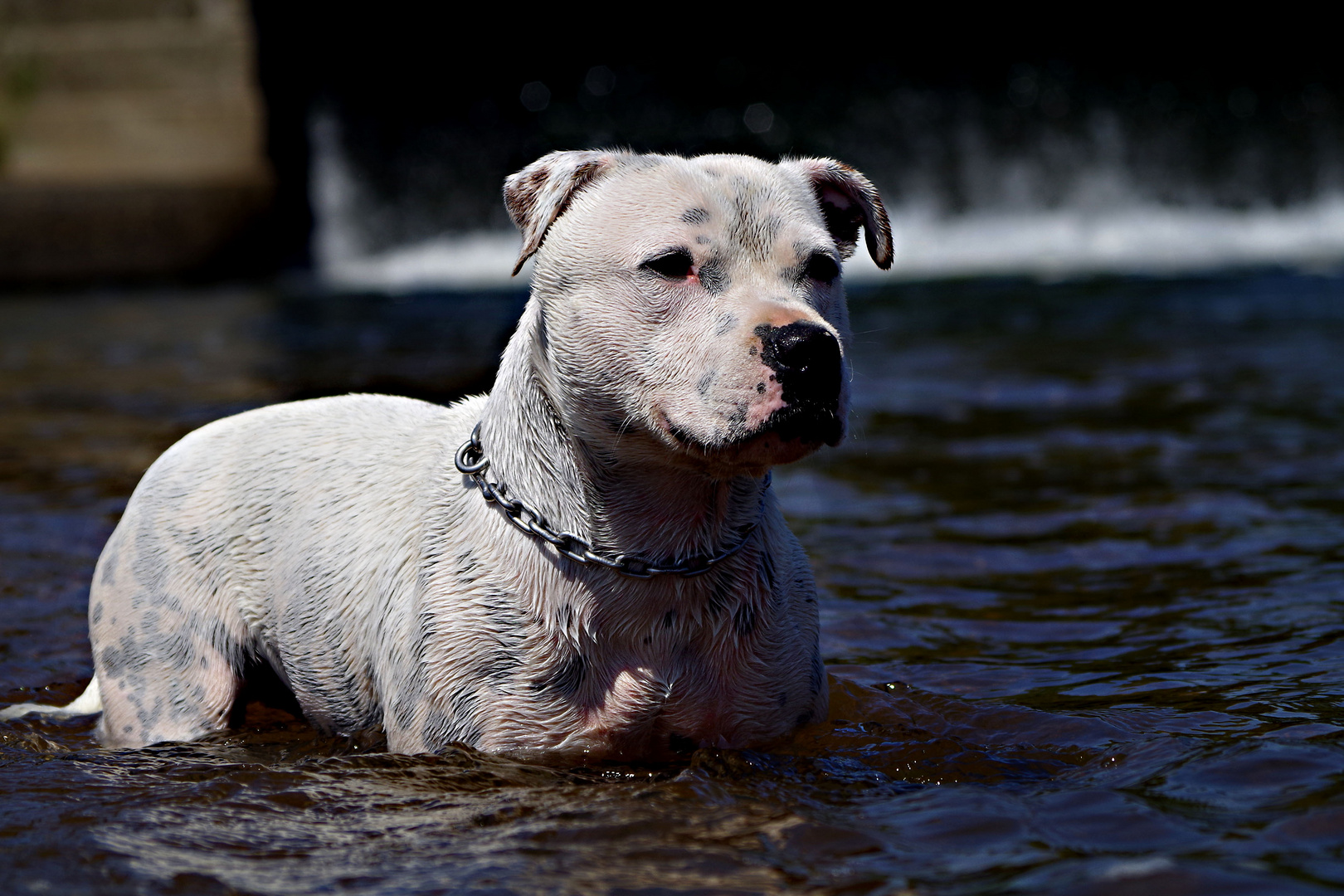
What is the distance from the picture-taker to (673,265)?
12.0 ft

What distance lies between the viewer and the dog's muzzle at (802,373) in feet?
11.1

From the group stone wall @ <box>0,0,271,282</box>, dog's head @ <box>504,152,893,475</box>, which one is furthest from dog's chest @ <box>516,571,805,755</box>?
stone wall @ <box>0,0,271,282</box>

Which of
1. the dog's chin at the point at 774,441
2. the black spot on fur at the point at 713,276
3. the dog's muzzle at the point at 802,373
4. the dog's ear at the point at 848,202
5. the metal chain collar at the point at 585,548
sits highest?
the dog's ear at the point at 848,202

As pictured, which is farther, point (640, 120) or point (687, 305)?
point (640, 120)

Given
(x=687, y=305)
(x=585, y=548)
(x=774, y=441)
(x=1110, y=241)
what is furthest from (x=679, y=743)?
(x=1110, y=241)

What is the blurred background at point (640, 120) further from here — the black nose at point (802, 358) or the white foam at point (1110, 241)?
the black nose at point (802, 358)

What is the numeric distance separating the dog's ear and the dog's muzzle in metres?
0.77

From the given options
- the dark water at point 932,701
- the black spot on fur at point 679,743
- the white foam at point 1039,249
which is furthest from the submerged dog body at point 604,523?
the white foam at point 1039,249

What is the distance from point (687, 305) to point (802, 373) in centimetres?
40

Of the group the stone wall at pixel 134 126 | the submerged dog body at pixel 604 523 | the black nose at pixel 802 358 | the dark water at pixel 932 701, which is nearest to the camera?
the dark water at pixel 932 701

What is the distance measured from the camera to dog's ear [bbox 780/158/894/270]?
4.11 metres

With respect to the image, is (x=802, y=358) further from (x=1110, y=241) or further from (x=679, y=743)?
(x=1110, y=241)

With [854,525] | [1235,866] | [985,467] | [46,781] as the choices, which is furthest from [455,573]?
[985,467]

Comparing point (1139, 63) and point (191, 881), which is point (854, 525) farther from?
point (1139, 63)
